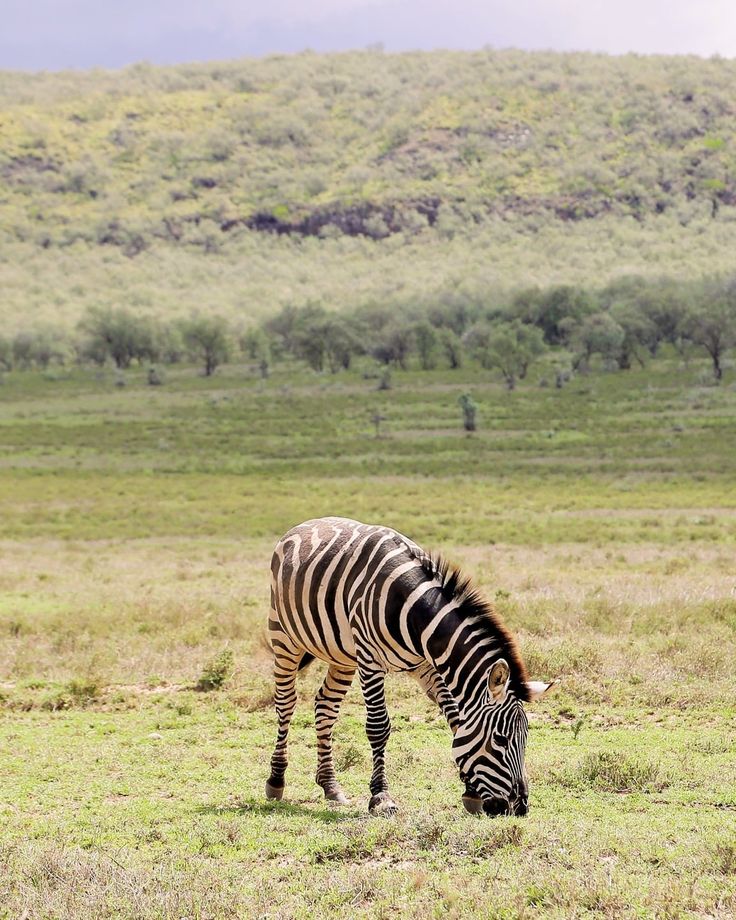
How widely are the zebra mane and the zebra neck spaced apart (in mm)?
40

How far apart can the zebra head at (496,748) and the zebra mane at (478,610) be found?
92 millimetres

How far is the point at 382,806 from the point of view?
7438 millimetres

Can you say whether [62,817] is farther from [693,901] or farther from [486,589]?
[486,589]

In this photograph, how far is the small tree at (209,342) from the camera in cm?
10606

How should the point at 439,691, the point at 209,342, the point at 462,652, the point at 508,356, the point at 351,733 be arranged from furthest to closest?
the point at 209,342
the point at 508,356
the point at 351,733
the point at 439,691
the point at 462,652

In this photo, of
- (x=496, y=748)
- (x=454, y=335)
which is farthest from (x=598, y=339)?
(x=496, y=748)

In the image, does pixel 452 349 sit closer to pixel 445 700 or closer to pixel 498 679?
pixel 445 700

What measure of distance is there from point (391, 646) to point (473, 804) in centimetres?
131

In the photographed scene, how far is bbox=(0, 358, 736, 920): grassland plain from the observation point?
19.4ft

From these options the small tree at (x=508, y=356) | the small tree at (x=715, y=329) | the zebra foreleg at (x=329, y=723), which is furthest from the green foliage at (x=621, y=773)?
the small tree at (x=715, y=329)

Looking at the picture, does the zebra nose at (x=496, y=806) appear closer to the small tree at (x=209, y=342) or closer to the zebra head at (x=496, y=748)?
the zebra head at (x=496, y=748)

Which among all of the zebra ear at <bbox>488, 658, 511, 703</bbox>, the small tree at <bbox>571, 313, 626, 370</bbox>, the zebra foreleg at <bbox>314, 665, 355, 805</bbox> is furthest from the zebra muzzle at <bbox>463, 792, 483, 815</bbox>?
the small tree at <bbox>571, 313, 626, 370</bbox>

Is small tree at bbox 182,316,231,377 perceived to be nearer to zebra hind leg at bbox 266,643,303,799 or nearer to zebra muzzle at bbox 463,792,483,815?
zebra hind leg at bbox 266,643,303,799

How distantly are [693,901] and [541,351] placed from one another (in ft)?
314
